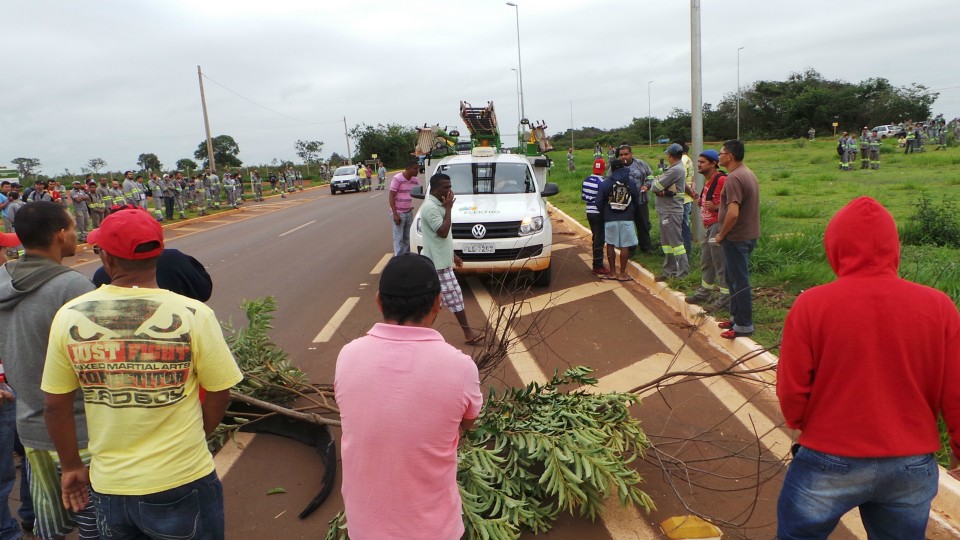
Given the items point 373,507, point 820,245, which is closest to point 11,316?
point 373,507

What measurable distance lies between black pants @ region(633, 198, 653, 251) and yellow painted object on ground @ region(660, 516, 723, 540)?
6467 millimetres

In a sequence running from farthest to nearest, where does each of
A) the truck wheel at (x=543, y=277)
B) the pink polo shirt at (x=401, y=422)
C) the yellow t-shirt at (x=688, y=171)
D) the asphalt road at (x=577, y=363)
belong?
the yellow t-shirt at (x=688, y=171)
the truck wheel at (x=543, y=277)
the asphalt road at (x=577, y=363)
the pink polo shirt at (x=401, y=422)

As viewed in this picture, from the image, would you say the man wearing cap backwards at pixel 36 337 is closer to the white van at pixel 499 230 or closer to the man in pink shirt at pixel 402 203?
the white van at pixel 499 230

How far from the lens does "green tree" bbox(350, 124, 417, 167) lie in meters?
69.0

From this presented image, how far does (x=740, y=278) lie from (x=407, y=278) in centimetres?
478

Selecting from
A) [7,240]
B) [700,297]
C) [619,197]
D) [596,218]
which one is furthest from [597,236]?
[7,240]

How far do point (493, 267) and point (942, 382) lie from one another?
21.0 ft

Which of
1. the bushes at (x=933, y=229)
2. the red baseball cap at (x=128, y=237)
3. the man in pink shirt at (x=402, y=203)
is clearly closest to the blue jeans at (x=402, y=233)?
the man in pink shirt at (x=402, y=203)

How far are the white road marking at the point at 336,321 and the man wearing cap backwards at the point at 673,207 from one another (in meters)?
4.15

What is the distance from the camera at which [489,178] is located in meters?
9.76

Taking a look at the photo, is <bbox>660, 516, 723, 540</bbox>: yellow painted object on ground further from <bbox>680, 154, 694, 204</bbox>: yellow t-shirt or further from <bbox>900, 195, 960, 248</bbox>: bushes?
<bbox>900, 195, 960, 248</bbox>: bushes

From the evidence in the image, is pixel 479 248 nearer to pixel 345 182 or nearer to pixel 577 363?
pixel 577 363

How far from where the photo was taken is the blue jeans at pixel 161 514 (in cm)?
219

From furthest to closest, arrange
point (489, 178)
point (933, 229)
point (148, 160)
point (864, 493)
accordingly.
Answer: point (148, 160) → point (489, 178) → point (933, 229) → point (864, 493)
